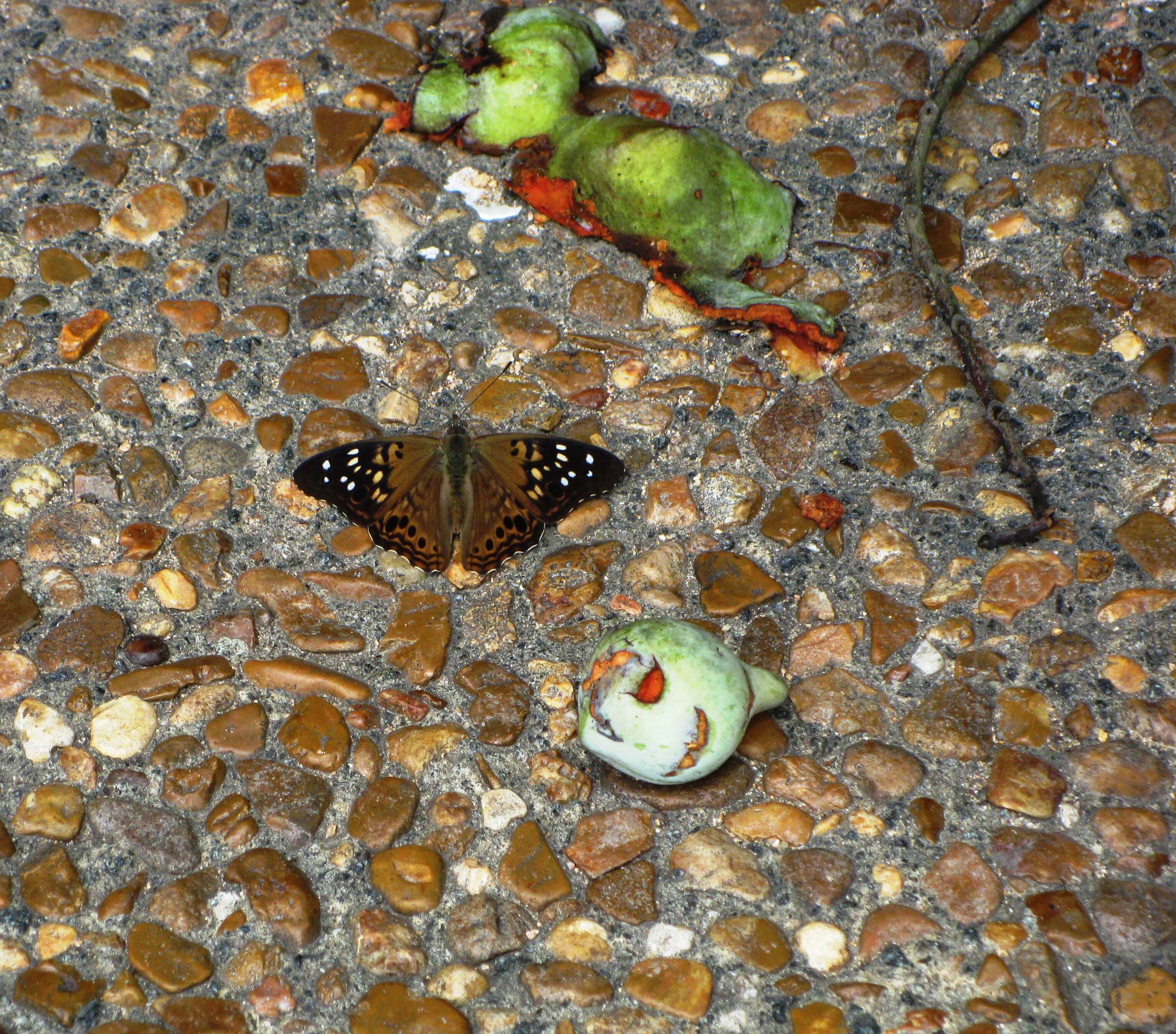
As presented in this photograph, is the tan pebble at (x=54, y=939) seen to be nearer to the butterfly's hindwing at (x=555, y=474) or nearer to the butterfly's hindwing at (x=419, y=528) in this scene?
the butterfly's hindwing at (x=419, y=528)

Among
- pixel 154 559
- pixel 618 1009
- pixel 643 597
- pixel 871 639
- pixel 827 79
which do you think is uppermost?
pixel 827 79

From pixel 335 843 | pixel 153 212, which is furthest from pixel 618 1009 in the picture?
pixel 153 212

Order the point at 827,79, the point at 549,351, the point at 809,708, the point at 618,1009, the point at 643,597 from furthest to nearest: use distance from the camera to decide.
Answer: the point at 827,79 → the point at 549,351 → the point at 643,597 → the point at 809,708 → the point at 618,1009

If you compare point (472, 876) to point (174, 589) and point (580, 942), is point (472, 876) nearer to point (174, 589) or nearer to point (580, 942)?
point (580, 942)

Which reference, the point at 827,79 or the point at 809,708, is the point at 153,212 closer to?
the point at 827,79

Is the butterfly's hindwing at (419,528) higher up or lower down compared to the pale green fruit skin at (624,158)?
lower down

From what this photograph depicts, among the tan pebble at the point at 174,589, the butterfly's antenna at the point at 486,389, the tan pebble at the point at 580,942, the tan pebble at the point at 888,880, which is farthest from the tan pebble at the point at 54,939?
the tan pebble at the point at 888,880
